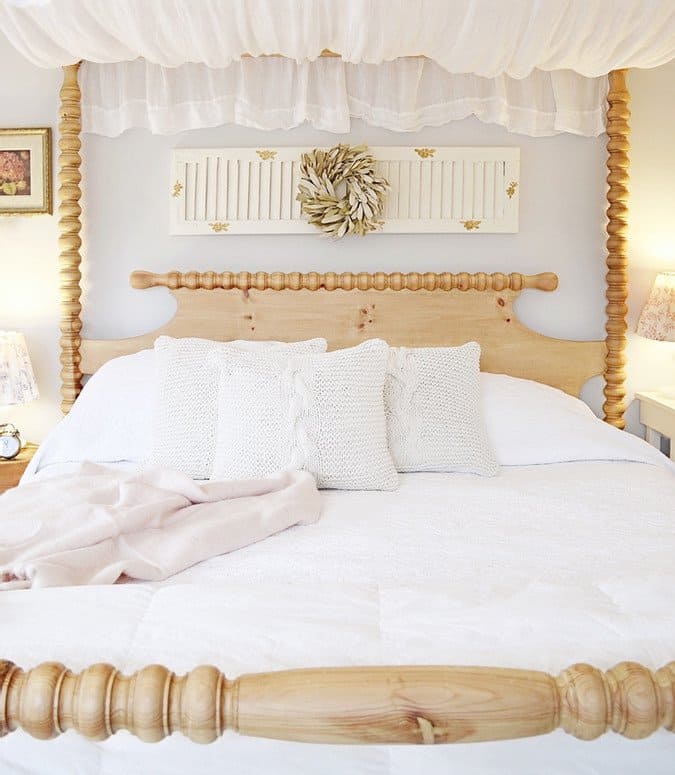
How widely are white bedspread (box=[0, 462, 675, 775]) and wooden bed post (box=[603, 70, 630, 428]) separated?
4.13 feet

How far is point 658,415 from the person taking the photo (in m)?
2.70

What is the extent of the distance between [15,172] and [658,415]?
2.50m

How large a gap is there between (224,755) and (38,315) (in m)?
2.37

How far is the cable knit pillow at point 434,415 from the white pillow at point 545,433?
9 cm

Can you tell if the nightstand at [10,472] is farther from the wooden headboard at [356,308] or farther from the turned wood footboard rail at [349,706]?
the turned wood footboard rail at [349,706]

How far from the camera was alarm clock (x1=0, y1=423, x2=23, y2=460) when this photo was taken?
261cm

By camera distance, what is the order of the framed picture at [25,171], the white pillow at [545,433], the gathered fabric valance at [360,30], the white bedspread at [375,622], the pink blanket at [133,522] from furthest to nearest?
the framed picture at [25,171] < the white pillow at [545,433] < the gathered fabric valance at [360,30] < the pink blanket at [133,522] < the white bedspread at [375,622]

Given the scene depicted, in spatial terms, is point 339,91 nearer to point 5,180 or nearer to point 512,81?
point 512,81

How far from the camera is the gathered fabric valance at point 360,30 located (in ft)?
5.29

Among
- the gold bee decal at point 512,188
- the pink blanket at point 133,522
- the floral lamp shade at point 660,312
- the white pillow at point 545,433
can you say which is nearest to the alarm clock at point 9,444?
the pink blanket at point 133,522

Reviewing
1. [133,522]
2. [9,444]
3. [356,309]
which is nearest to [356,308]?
[356,309]

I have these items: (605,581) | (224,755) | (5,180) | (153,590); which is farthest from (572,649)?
(5,180)

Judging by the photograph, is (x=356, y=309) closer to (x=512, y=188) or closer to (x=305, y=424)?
(x=512, y=188)

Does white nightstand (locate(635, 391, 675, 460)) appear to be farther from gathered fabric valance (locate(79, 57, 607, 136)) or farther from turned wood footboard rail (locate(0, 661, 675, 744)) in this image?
turned wood footboard rail (locate(0, 661, 675, 744))
